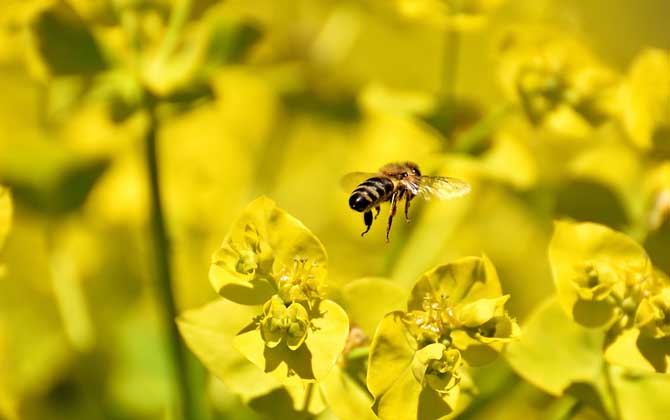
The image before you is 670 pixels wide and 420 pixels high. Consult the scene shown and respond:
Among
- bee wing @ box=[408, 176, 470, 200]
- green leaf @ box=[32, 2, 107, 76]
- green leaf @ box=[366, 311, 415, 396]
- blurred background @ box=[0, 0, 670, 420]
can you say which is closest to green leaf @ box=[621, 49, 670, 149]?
blurred background @ box=[0, 0, 670, 420]

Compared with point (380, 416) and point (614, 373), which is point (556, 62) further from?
point (380, 416)

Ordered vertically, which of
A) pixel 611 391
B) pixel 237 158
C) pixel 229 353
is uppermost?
pixel 229 353

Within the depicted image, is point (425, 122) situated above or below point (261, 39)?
below

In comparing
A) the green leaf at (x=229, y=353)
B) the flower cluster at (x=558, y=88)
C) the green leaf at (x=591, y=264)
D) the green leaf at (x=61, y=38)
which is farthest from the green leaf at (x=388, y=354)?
the green leaf at (x=61, y=38)

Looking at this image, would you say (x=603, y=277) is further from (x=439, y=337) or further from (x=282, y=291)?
(x=282, y=291)

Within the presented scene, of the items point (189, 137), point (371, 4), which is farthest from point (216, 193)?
point (371, 4)

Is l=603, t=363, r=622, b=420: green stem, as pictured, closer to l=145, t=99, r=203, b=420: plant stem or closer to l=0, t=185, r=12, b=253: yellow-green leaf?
l=145, t=99, r=203, b=420: plant stem

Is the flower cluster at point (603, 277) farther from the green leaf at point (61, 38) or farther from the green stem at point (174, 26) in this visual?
the green leaf at point (61, 38)

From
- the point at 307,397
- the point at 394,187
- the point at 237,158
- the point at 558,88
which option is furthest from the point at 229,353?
the point at 237,158
